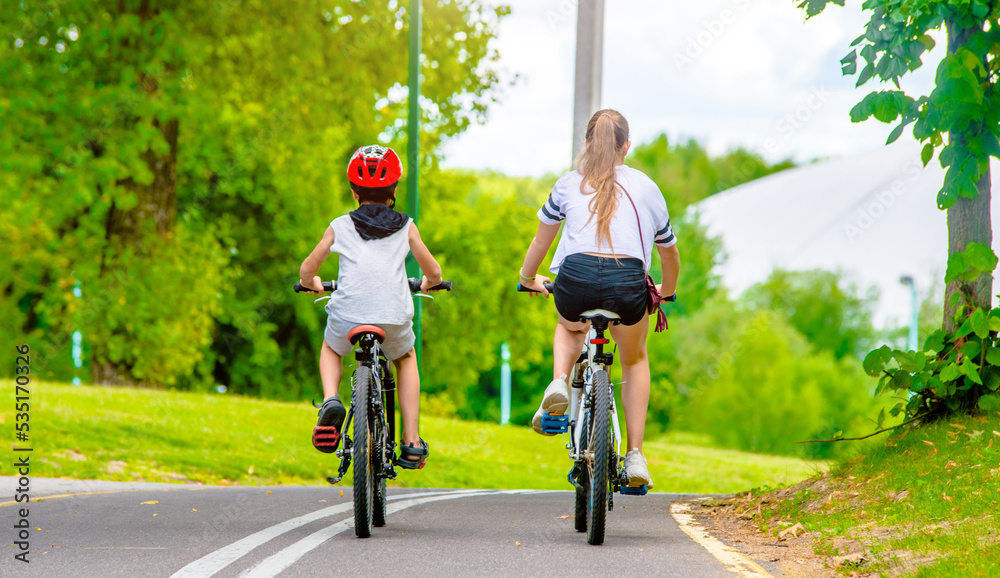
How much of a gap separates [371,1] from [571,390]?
47.5ft

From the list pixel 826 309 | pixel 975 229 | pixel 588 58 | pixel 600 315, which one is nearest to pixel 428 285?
pixel 600 315

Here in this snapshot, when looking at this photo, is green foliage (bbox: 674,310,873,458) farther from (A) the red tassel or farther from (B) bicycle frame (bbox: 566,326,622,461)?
(B) bicycle frame (bbox: 566,326,622,461)

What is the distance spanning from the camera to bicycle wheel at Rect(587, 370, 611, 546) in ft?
16.5

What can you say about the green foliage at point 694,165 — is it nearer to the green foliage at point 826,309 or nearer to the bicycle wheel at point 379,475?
the green foliage at point 826,309

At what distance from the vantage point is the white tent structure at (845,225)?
65.2m

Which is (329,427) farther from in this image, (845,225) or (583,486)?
(845,225)

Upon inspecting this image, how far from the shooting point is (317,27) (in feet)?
60.8

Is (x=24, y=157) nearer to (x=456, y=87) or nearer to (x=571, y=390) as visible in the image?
(x=456, y=87)

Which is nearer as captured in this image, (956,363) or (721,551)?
(721,551)

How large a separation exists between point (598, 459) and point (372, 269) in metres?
1.61

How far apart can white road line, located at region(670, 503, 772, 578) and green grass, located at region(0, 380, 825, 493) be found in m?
1.46

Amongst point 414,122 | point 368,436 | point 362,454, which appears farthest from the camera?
point 414,122

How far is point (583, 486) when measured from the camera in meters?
5.32

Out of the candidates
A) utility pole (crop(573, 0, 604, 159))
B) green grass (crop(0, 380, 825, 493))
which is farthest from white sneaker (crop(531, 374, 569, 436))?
utility pole (crop(573, 0, 604, 159))
